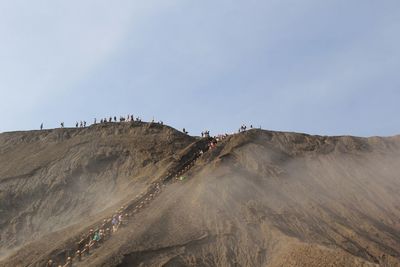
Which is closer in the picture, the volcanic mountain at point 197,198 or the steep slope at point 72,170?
the volcanic mountain at point 197,198

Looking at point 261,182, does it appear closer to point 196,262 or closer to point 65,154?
point 196,262

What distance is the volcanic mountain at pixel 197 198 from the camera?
32.6 metres

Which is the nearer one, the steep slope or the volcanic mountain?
the volcanic mountain

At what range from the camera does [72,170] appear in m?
50.2

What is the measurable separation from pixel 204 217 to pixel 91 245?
27.0 feet

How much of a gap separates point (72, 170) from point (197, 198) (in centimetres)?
1621

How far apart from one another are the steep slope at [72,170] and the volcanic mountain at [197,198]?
12cm

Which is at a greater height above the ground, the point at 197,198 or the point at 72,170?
the point at 72,170

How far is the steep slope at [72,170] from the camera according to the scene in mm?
43656

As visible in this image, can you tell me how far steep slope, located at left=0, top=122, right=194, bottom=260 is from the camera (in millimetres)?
43656

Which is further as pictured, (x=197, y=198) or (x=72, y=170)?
(x=72, y=170)

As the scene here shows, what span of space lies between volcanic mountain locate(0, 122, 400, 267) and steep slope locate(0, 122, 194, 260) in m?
0.12

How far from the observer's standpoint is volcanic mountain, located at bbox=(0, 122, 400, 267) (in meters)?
32.6

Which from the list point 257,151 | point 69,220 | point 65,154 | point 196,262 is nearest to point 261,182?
point 257,151
